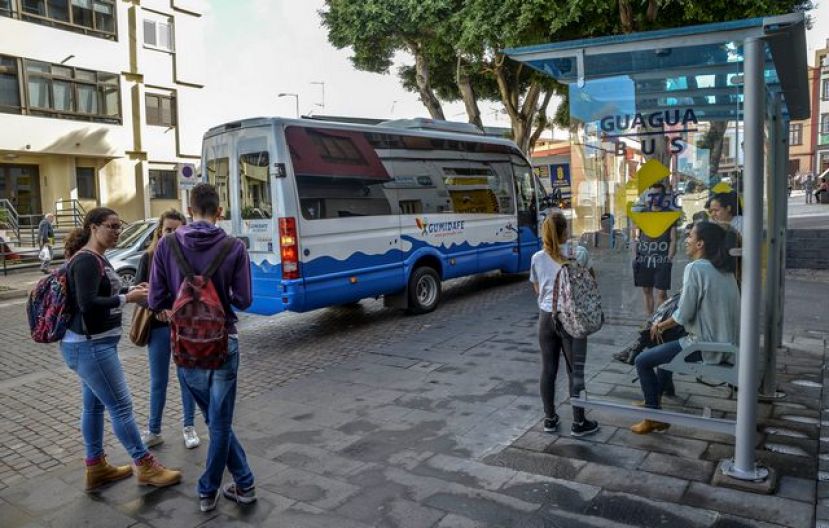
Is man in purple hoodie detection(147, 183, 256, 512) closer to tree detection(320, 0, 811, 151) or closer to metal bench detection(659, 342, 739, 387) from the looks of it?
metal bench detection(659, 342, 739, 387)

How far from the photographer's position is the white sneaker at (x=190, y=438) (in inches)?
190

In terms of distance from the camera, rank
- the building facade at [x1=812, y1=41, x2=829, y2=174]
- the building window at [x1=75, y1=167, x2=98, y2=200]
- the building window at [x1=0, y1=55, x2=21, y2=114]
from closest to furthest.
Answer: the building window at [x1=0, y1=55, x2=21, y2=114] → the building window at [x1=75, y1=167, x2=98, y2=200] → the building facade at [x1=812, y1=41, x2=829, y2=174]

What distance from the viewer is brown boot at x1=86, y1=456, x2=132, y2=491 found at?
416 cm

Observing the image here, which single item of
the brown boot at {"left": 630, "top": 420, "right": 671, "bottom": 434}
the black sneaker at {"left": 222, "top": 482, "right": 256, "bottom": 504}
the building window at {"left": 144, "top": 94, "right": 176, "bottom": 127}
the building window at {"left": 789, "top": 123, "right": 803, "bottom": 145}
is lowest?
the black sneaker at {"left": 222, "top": 482, "right": 256, "bottom": 504}

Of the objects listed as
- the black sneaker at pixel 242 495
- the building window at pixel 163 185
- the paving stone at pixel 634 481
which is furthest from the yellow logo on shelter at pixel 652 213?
the building window at pixel 163 185

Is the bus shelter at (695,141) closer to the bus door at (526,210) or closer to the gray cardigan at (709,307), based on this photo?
the gray cardigan at (709,307)

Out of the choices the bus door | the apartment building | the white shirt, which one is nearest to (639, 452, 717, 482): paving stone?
the white shirt

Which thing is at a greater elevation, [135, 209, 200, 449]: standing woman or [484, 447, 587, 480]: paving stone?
[135, 209, 200, 449]: standing woman

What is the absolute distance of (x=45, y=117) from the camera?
23422 millimetres

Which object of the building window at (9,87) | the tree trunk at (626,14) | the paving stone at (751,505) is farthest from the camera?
the building window at (9,87)

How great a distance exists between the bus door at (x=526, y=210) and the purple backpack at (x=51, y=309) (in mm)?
9017

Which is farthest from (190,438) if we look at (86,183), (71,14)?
(71,14)

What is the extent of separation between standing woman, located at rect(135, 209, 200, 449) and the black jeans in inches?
102

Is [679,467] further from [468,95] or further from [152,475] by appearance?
[468,95]
